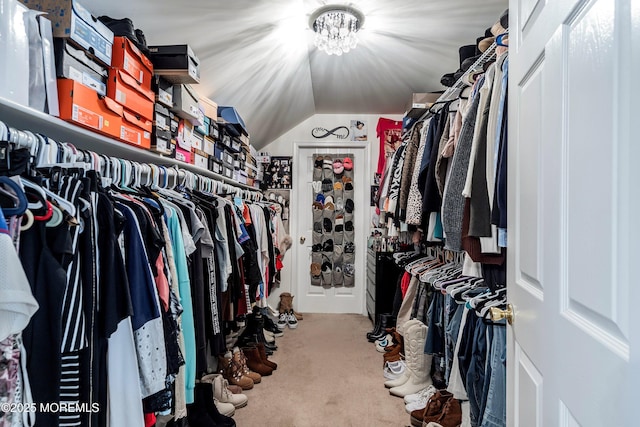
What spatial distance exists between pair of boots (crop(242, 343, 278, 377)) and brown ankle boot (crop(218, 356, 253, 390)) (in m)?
0.19

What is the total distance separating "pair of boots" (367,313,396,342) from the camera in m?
3.29

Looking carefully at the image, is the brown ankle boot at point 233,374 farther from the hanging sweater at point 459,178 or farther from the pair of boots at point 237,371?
the hanging sweater at point 459,178

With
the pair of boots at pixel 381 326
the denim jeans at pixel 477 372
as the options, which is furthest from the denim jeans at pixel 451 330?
the pair of boots at pixel 381 326

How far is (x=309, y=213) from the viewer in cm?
424

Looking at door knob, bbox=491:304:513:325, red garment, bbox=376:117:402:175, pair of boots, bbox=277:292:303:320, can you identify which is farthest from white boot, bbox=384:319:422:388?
red garment, bbox=376:117:402:175

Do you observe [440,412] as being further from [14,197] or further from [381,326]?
[14,197]

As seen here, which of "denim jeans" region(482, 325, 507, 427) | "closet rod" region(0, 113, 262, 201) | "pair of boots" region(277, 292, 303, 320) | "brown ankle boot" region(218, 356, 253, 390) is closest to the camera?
"closet rod" region(0, 113, 262, 201)

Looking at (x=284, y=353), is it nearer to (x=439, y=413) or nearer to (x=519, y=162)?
(x=439, y=413)

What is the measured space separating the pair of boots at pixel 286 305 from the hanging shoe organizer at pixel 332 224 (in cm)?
39

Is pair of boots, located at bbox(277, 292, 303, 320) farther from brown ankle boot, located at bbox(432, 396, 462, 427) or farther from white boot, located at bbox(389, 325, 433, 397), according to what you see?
brown ankle boot, located at bbox(432, 396, 462, 427)

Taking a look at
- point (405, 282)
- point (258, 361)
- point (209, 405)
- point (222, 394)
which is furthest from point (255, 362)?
point (405, 282)

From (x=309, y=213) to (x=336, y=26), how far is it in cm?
244

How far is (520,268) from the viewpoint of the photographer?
874 millimetres

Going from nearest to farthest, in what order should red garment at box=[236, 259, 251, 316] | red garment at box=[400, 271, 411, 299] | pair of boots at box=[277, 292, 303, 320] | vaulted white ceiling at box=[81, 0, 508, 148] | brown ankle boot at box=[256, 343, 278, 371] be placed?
vaulted white ceiling at box=[81, 0, 508, 148], red garment at box=[236, 259, 251, 316], brown ankle boot at box=[256, 343, 278, 371], red garment at box=[400, 271, 411, 299], pair of boots at box=[277, 292, 303, 320]
